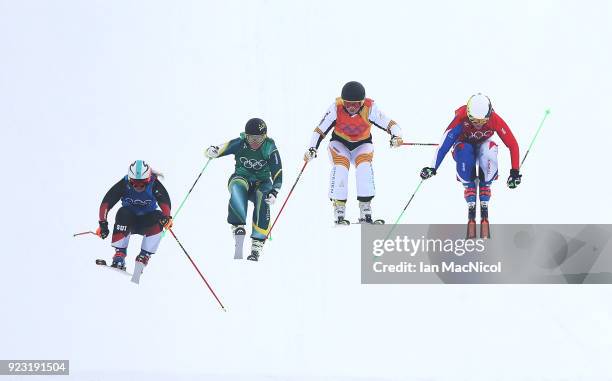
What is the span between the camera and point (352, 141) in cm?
1653

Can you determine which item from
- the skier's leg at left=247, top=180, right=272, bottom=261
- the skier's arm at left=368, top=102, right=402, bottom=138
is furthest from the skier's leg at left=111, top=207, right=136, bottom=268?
the skier's arm at left=368, top=102, right=402, bottom=138

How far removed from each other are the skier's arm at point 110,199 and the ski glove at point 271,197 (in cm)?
193

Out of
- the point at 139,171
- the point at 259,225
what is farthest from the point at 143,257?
the point at 259,225

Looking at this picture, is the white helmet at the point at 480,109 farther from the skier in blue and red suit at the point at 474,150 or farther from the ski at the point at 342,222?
the ski at the point at 342,222

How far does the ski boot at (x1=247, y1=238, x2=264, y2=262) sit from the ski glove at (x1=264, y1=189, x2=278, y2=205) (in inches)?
21.3

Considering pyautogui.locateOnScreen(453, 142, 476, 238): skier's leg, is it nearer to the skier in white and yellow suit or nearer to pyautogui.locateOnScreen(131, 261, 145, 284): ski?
the skier in white and yellow suit

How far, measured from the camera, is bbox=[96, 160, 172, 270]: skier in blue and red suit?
15.7 m

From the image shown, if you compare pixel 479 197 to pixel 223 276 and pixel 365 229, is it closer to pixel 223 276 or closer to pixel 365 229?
pixel 365 229

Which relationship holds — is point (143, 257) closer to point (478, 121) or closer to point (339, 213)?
point (339, 213)

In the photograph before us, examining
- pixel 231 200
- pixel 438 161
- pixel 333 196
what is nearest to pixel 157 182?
pixel 231 200

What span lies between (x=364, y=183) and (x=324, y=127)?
0.99m

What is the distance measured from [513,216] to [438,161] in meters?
4.09

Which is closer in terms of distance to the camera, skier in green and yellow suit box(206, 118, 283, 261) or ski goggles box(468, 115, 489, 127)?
ski goggles box(468, 115, 489, 127)

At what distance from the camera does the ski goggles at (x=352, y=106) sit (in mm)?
16219
